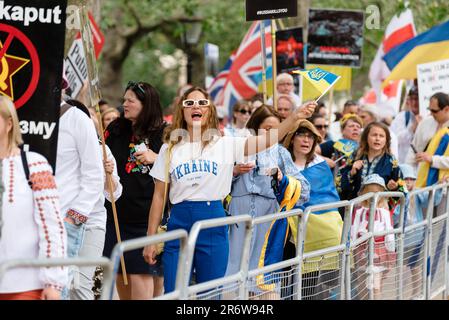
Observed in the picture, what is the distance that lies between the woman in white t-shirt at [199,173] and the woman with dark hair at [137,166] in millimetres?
1066

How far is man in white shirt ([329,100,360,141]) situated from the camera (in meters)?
15.3

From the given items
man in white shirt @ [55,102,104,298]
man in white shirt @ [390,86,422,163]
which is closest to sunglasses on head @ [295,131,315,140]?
man in white shirt @ [55,102,104,298]

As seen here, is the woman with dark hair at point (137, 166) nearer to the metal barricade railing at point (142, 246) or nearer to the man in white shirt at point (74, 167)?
the man in white shirt at point (74, 167)

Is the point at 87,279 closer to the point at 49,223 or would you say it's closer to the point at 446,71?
the point at 49,223

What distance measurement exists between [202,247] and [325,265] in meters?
1.07

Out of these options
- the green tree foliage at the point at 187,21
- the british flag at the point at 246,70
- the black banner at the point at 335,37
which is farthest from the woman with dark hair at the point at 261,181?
the green tree foliage at the point at 187,21

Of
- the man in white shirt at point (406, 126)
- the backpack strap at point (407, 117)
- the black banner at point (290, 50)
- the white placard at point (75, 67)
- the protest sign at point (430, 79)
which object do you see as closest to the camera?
the white placard at point (75, 67)

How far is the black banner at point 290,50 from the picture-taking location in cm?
1617

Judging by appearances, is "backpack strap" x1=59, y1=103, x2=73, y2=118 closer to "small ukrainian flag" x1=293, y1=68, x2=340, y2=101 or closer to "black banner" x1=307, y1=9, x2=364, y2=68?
"small ukrainian flag" x1=293, y1=68, x2=340, y2=101

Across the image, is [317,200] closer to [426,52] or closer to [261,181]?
[261,181]

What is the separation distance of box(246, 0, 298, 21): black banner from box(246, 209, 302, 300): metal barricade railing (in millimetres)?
2659

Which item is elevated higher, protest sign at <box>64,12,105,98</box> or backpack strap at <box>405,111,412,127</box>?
protest sign at <box>64,12,105,98</box>

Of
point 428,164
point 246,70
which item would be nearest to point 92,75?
point 428,164
